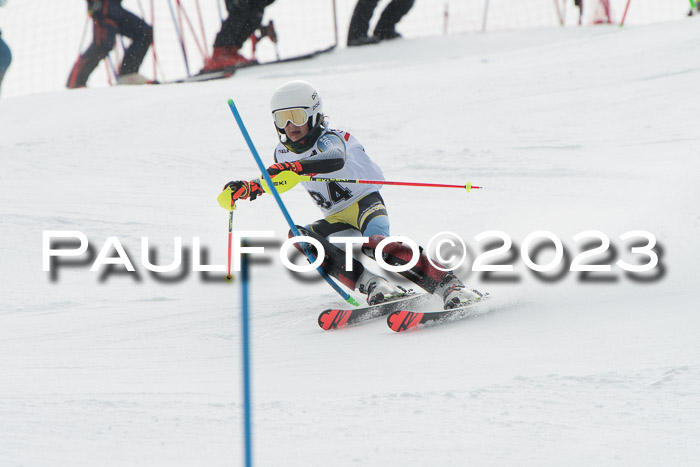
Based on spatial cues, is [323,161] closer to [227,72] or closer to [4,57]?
[4,57]

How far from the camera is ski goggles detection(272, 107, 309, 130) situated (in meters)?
4.08

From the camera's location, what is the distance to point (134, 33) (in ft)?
35.9

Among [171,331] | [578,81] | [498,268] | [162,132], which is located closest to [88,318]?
[171,331]

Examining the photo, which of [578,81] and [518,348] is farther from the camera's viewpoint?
[578,81]

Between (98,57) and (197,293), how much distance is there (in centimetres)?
714

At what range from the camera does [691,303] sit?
3625 mm

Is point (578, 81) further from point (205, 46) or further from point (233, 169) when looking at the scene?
point (205, 46)

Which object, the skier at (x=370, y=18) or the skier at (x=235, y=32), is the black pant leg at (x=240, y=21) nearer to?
the skier at (x=235, y=32)

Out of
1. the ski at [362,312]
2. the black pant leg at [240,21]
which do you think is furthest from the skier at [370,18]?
the ski at [362,312]

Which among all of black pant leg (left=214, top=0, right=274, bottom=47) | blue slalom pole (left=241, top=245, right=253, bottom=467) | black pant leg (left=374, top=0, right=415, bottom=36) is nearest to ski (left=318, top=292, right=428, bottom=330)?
blue slalom pole (left=241, top=245, right=253, bottom=467)

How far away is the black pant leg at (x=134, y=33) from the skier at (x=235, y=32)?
1.63 metres

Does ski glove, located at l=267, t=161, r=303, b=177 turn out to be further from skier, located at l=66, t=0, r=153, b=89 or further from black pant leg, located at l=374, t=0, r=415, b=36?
black pant leg, located at l=374, t=0, r=415, b=36

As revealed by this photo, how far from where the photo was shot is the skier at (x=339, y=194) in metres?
4.02

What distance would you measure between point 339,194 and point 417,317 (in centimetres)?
87
